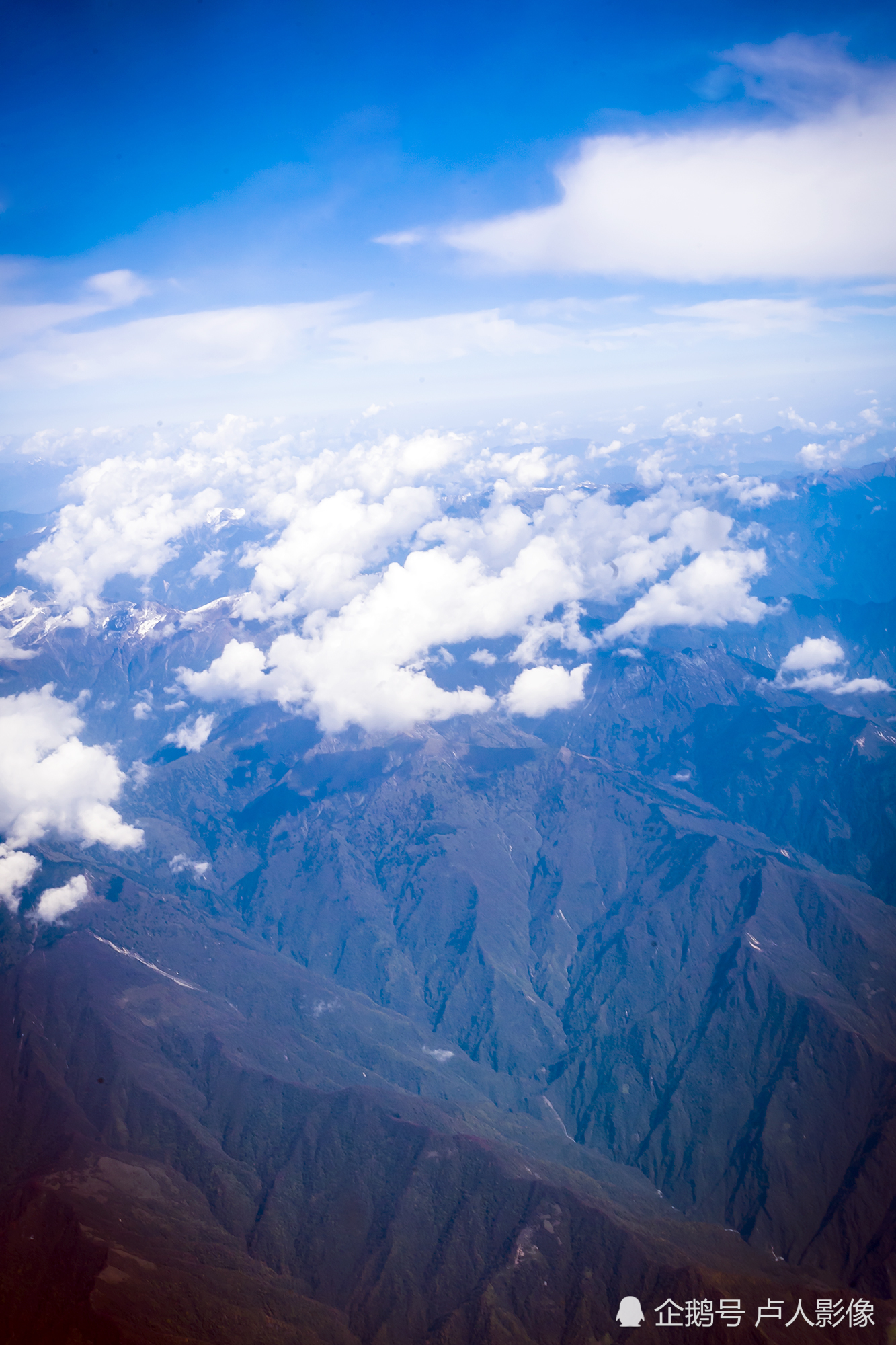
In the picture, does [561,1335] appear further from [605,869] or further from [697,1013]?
[605,869]

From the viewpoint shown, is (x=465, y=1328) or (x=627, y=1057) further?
(x=627, y=1057)

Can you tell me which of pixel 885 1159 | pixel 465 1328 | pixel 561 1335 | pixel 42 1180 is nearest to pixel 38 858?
pixel 42 1180

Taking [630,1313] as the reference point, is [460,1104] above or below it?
below

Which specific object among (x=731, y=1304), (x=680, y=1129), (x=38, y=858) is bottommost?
(x=680, y=1129)

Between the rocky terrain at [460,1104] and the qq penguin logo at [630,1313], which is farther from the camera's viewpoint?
the rocky terrain at [460,1104]

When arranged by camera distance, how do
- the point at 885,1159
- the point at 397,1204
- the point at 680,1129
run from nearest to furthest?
the point at 397,1204, the point at 885,1159, the point at 680,1129

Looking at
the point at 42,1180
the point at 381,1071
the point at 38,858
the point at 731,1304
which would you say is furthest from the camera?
the point at 38,858

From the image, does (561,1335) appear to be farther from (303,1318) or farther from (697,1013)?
(697,1013)

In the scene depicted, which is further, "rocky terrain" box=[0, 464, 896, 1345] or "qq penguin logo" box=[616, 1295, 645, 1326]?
"rocky terrain" box=[0, 464, 896, 1345]

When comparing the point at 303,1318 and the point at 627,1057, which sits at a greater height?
the point at 303,1318

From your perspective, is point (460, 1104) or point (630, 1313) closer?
point (630, 1313)
